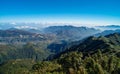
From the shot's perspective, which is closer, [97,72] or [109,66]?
[97,72]

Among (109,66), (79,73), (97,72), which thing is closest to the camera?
(79,73)

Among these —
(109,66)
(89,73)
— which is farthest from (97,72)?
(109,66)

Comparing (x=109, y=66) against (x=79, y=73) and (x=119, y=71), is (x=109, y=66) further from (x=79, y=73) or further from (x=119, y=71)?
(x=79, y=73)

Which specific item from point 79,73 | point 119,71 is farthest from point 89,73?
point 79,73

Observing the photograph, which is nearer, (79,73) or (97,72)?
(79,73)

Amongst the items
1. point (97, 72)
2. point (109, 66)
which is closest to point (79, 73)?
point (97, 72)

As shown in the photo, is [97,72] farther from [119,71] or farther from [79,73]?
[79,73]

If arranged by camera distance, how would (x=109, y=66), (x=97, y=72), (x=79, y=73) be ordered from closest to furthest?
(x=79, y=73) → (x=97, y=72) → (x=109, y=66)

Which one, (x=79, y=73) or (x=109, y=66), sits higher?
(x=79, y=73)

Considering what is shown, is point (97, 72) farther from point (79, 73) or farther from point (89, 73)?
point (79, 73)
